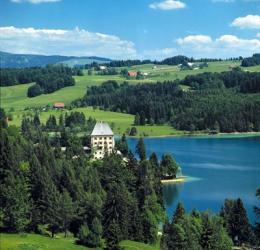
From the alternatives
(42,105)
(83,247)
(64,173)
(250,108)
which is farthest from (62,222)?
(42,105)

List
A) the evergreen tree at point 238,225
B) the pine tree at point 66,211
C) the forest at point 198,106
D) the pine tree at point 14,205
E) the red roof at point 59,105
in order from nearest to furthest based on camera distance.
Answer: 1. the pine tree at point 14,205
2. the pine tree at point 66,211
3. the evergreen tree at point 238,225
4. the forest at point 198,106
5. the red roof at point 59,105

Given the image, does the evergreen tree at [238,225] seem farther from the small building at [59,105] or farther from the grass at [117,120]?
the small building at [59,105]

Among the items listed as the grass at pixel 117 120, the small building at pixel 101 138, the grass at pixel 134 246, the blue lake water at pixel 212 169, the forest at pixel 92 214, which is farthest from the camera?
the grass at pixel 117 120

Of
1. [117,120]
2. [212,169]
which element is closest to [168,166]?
[212,169]

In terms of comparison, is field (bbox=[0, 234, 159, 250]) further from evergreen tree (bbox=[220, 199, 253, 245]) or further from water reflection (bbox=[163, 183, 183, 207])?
water reflection (bbox=[163, 183, 183, 207])

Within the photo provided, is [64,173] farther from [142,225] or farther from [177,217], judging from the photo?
[177,217]

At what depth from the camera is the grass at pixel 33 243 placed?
3810 centimetres

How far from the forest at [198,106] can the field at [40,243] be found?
114625 millimetres

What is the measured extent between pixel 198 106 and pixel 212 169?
79.0 metres

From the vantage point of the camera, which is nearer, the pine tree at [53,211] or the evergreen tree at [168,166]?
the pine tree at [53,211]

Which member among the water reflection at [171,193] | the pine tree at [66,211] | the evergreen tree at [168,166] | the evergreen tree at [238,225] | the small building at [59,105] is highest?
the pine tree at [66,211]

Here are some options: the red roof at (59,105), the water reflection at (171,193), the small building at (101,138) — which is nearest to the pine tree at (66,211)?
the water reflection at (171,193)

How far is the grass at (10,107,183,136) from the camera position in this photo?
154m

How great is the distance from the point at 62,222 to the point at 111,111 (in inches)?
5547
